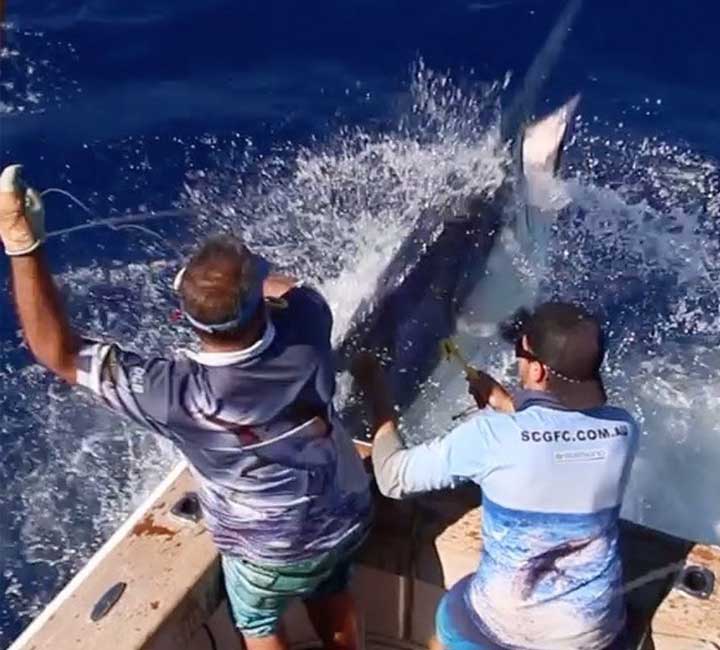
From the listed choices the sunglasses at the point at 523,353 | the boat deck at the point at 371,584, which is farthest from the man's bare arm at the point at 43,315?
the sunglasses at the point at 523,353

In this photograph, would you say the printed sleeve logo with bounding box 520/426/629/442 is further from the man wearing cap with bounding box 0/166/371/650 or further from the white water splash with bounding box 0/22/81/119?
the white water splash with bounding box 0/22/81/119

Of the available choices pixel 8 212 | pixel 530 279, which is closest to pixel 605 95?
pixel 530 279

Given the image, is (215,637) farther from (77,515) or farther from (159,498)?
(77,515)

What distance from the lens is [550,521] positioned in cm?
340

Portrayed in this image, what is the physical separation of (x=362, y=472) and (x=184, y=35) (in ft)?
19.5

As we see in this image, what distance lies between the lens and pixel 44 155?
8109mm

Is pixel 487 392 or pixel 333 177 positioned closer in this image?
pixel 487 392

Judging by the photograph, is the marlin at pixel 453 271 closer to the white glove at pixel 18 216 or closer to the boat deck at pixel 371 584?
the boat deck at pixel 371 584

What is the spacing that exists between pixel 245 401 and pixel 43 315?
50cm

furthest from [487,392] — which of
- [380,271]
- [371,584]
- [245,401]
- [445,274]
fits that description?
[380,271]

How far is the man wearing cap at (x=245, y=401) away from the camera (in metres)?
3.15

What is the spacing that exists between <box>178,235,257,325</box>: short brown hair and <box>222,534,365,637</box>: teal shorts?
80cm

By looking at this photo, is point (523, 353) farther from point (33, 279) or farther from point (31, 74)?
point (31, 74)

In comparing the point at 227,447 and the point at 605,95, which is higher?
the point at 227,447
